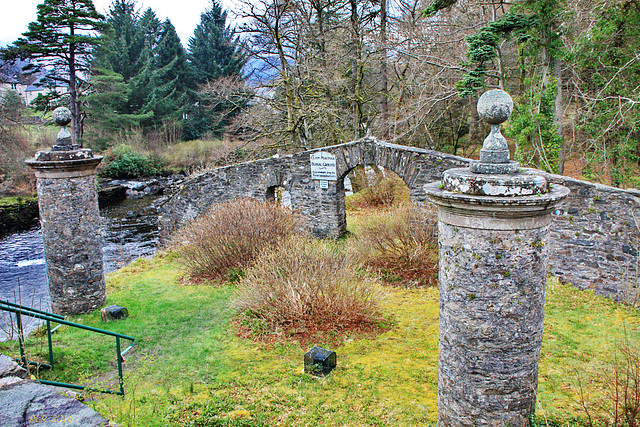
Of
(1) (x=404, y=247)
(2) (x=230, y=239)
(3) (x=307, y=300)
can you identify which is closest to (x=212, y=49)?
(2) (x=230, y=239)

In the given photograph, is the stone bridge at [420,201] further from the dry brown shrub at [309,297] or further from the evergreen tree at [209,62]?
the evergreen tree at [209,62]

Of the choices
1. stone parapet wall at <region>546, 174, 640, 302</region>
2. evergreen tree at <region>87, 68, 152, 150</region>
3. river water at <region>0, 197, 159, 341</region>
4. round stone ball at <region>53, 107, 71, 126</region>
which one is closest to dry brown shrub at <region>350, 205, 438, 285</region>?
stone parapet wall at <region>546, 174, 640, 302</region>

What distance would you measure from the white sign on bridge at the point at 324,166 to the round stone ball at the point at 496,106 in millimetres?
9193

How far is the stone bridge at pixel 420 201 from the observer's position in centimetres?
845

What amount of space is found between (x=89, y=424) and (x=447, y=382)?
2.94 meters

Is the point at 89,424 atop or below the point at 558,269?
atop

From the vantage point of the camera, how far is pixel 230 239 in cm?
1042

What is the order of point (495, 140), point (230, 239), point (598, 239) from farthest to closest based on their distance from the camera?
point (230, 239) < point (598, 239) < point (495, 140)

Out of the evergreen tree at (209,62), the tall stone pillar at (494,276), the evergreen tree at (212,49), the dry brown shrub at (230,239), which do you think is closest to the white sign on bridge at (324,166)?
the dry brown shrub at (230,239)

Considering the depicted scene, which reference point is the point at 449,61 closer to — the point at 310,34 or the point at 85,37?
the point at 310,34

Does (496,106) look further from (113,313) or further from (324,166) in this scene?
(324,166)

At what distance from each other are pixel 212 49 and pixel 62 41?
15.6 metres

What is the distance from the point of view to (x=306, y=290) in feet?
25.1

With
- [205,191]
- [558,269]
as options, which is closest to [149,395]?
[558,269]
